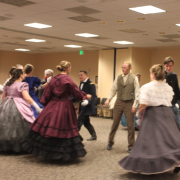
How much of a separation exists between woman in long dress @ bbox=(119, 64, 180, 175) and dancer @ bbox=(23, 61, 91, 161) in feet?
2.94

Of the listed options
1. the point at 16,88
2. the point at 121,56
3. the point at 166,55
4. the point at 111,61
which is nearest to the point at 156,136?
the point at 16,88

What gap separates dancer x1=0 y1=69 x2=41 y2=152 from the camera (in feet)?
15.9

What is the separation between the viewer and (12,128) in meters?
4.86

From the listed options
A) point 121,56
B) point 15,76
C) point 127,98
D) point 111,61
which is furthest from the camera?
point 111,61

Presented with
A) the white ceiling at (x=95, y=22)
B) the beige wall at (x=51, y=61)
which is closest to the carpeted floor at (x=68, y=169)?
the white ceiling at (x=95, y=22)

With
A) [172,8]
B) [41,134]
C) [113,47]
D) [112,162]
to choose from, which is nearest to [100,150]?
[112,162]

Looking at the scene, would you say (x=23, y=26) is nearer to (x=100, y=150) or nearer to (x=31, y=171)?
(x=100, y=150)

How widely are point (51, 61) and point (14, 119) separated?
1258 centimetres

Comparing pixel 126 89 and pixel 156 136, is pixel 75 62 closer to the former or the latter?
pixel 126 89

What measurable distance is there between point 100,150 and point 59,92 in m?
1.66

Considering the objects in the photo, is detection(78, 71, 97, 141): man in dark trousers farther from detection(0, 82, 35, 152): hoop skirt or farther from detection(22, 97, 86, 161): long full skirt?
detection(22, 97, 86, 161): long full skirt

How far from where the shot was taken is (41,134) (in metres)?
4.47

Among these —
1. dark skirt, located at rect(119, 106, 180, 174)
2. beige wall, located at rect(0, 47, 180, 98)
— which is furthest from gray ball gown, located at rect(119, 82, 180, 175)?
beige wall, located at rect(0, 47, 180, 98)

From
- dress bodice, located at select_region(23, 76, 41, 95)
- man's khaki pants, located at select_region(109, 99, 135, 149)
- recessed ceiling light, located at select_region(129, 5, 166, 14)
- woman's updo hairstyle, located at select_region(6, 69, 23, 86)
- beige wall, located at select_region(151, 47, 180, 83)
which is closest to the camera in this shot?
woman's updo hairstyle, located at select_region(6, 69, 23, 86)
